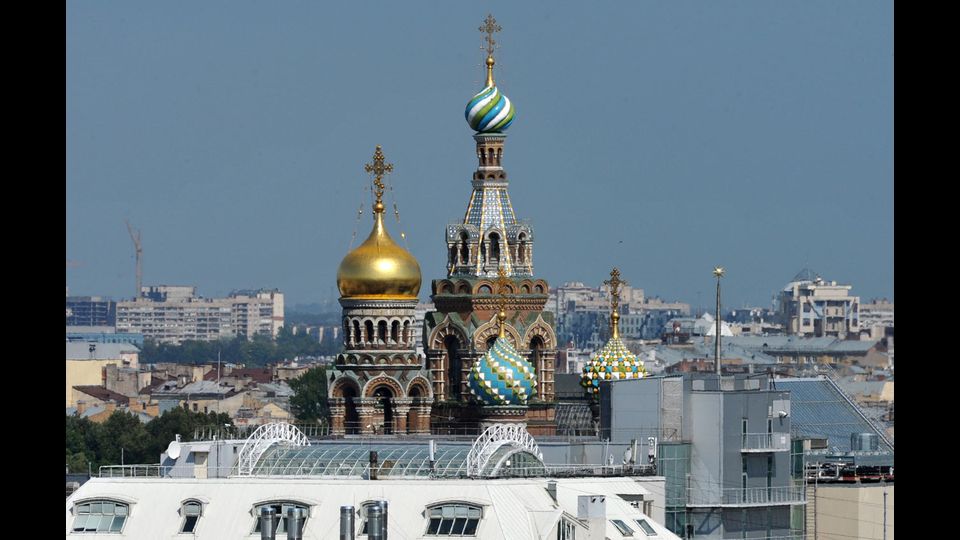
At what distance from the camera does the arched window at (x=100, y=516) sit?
2652cm

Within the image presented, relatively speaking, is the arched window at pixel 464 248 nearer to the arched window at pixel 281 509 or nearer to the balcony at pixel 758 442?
the balcony at pixel 758 442

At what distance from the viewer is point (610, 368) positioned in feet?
150

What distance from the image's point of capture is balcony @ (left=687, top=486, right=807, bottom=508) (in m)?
33.5

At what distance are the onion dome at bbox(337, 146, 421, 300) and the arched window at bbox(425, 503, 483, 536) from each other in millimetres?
19998

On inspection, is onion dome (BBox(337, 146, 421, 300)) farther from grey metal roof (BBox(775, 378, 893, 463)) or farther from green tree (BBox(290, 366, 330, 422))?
green tree (BBox(290, 366, 330, 422))

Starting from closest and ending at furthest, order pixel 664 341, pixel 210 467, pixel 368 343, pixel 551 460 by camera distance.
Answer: pixel 210 467 → pixel 551 460 → pixel 368 343 → pixel 664 341

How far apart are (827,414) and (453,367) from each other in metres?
8.24

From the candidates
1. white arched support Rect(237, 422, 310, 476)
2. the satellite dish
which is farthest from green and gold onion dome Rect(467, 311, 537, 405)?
the satellite dish
